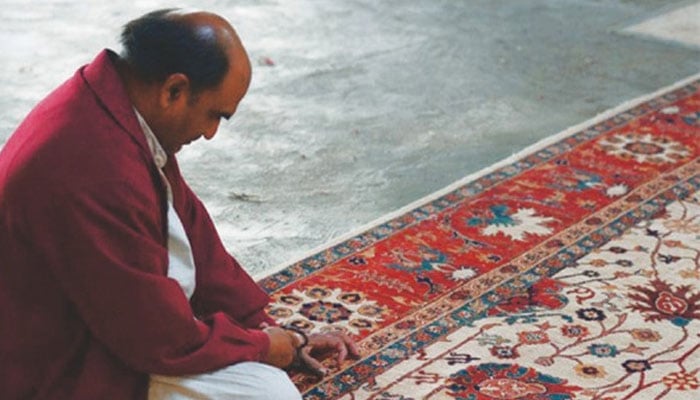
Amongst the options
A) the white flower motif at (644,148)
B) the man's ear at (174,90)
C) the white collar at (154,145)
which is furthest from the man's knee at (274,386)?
the white flower motif at (644,148)

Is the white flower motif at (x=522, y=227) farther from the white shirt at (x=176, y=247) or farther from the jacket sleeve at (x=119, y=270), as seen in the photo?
the jacket sleeve at (x=119, y=270)

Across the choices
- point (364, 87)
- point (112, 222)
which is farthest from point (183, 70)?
point (364, 87)

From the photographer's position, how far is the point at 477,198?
3939mm

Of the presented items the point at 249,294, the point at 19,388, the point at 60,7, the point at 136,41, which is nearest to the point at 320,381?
the point at 249,294

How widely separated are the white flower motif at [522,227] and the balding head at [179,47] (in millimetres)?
1698

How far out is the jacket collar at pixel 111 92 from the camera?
2.14 meters

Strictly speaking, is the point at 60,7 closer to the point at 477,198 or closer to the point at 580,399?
the point at 477,198

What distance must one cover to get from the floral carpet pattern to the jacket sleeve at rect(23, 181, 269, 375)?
2.17ft

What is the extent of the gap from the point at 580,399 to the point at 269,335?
0.74 m

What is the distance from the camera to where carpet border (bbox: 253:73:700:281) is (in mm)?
3537

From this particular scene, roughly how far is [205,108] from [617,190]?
2136mm

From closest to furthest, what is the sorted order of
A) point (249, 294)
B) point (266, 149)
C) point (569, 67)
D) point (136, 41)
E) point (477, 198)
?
1. point (136, 41)
2. point (249, 294)
3. point (477, 198)
4. point (266, 149)
5. point (569, 67)

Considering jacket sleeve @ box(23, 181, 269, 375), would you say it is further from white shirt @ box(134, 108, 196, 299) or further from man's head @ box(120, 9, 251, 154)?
man's head @ box(120, 9, 251, 154)

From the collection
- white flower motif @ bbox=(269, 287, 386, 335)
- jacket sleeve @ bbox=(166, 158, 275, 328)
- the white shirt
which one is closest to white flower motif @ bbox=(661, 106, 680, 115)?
white flower motif @ bbox=(269, 287, 386, 335)
